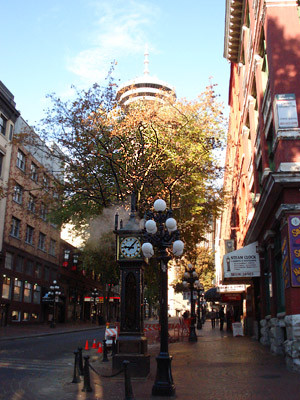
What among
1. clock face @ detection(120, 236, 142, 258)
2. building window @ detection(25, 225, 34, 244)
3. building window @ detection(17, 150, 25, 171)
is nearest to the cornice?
clock face @ detection(120, 236, 142, 258)

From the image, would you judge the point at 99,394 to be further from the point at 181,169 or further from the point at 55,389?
the point at 181,169

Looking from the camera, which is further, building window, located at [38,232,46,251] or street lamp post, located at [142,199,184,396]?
building window, located at [38,232,46,251]

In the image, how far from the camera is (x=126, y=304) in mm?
11453

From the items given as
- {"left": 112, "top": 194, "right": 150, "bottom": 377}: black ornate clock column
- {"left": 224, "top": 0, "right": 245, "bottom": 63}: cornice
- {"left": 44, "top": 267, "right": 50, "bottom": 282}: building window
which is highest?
{"left": 224, "top": 0, "right": 245, "bottom": 63}: cornice

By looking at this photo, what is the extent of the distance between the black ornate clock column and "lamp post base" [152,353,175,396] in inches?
92.0

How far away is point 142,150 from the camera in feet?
56.0

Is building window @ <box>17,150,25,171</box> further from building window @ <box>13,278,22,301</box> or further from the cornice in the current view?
the cornice

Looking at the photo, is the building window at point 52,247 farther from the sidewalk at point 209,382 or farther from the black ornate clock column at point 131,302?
the black ornate clock column at point 131,302

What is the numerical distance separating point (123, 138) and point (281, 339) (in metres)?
10.4

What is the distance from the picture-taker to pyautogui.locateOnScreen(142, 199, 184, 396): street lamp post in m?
8.24

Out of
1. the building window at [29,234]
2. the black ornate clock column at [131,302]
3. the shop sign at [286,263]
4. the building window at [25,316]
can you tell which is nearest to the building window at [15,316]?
the building window at [25,316]

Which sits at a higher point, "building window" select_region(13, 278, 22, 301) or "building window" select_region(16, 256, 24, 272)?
"building window" select_region(16, 256, 24, 272)

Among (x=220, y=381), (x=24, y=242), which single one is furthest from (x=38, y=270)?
(x=220, y=381)

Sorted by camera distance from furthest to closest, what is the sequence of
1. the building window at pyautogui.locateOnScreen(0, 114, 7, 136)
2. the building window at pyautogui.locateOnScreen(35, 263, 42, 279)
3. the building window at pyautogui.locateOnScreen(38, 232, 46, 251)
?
the building window at pyautogui.locateOnScreen(38, 232, 46, 251) → the building window at pyautogui.locateOnScreen(35, 263, 42, 279) → the building window at pyautogui.locateOnScreen(0, 114, 7, 136)
